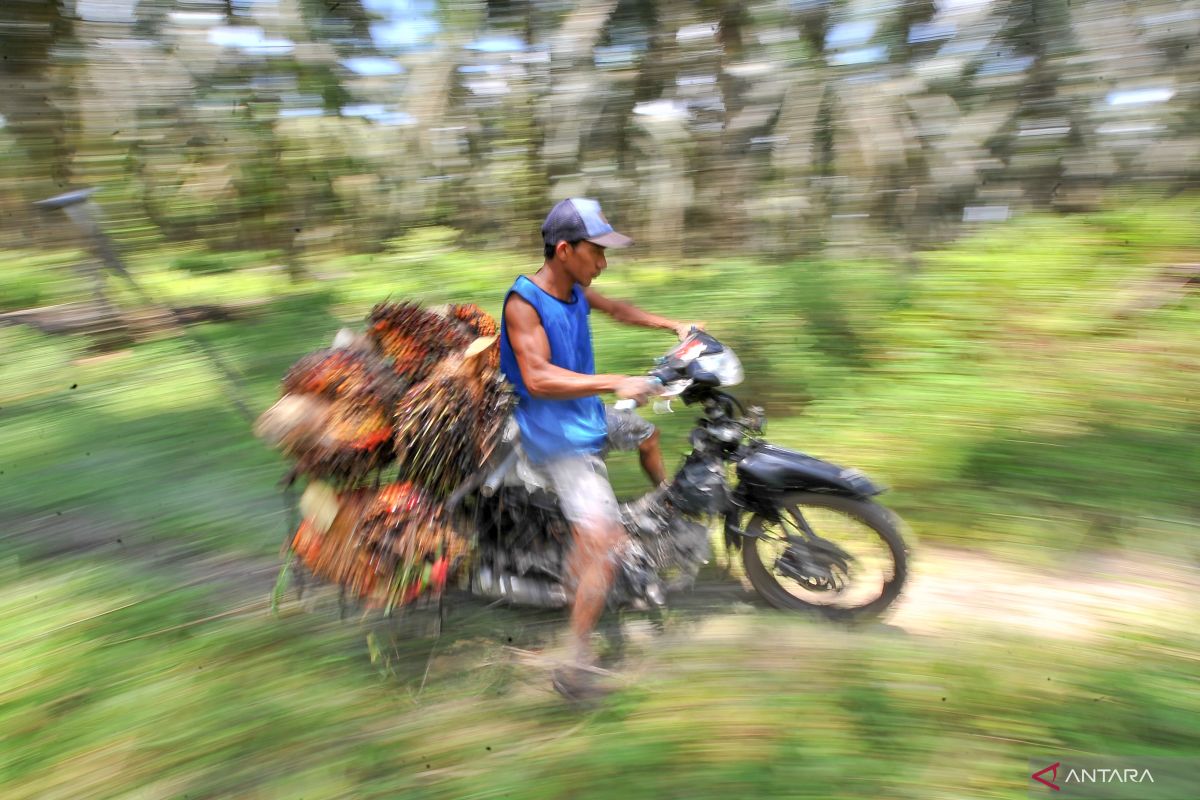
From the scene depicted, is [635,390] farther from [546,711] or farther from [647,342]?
[647,342]

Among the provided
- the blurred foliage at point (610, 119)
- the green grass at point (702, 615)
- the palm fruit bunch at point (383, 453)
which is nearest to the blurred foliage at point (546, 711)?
the green grass at point (702, 615)

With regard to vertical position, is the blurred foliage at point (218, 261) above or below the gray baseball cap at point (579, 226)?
below

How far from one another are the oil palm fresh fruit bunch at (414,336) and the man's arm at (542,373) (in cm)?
34

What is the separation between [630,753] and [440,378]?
1.41m

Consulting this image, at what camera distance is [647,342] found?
5379mm

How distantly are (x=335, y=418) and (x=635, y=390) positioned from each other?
104 centimetres

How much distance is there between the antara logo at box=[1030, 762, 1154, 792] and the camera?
86.4 inches

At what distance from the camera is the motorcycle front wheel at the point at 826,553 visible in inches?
114

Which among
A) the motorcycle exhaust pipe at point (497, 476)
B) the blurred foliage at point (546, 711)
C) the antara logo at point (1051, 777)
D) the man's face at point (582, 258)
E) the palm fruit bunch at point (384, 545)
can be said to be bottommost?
the blurred foliage at point (546, 711)

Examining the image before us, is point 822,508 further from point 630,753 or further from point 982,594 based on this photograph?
point 630,753

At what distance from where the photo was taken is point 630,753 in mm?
2354

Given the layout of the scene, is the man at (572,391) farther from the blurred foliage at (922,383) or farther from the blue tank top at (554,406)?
the blurred foliage at (922,383)

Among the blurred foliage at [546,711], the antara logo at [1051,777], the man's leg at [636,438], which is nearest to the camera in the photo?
the antara logo at [1051,777]

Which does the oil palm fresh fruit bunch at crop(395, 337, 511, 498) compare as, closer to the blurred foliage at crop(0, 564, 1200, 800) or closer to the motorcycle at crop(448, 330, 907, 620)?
the motorcycle at crop(448, 330, 907, 620)
